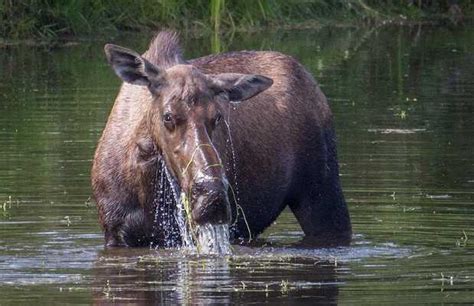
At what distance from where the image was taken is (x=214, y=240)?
36.6ft

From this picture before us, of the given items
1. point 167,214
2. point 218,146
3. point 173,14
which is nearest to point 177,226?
point 167,214

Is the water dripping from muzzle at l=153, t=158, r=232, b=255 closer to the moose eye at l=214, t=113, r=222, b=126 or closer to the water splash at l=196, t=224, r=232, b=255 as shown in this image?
the water splash at l=196, t=224, r=232, b=255

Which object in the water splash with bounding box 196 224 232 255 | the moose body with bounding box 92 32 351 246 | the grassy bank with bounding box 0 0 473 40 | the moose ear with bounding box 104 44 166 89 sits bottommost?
the water splash with bounding box 196 224 232 255

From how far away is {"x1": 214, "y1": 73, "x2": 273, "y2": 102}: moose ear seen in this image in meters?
11.2

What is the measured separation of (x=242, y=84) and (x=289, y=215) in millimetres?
3154

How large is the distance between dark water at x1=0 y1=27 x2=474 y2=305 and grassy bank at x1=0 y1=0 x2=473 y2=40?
6246mm

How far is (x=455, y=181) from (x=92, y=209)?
3385 millimetres

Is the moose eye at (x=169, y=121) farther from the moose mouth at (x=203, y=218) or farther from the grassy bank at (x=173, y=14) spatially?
the grassy bank at (x=173, y=14)

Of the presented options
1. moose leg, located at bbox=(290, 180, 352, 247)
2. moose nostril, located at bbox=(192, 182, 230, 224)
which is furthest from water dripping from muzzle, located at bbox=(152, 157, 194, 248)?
moose leg, located at bbox=(290, 180, 352, 247)

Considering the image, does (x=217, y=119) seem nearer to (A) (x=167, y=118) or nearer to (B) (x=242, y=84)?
(A) (x=167, y=118)

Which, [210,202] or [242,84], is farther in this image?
[242,84]

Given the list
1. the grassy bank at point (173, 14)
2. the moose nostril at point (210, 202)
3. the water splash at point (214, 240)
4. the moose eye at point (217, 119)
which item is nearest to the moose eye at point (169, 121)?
the moose eye at point (217, 119)

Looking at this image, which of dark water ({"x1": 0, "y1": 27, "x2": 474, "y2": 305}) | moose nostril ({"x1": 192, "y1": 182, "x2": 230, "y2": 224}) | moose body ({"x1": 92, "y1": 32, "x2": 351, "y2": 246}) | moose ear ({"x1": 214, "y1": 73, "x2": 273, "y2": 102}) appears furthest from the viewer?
moose ear ({"x1": 214, "y1": 73, "x2": 273, "y2": 102})

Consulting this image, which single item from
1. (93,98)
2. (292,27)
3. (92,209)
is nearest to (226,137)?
(92,209)
